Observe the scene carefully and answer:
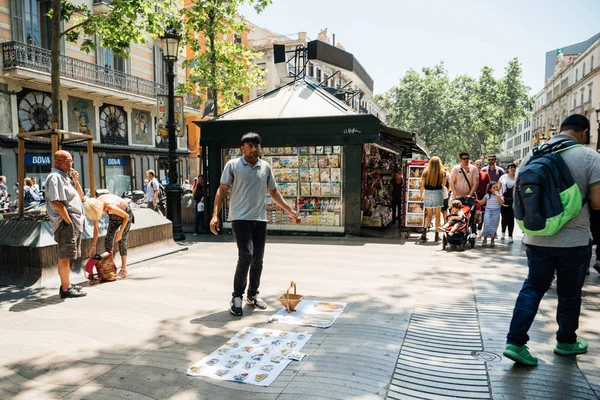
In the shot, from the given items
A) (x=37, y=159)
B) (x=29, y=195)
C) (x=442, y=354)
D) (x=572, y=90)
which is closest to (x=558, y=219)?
(x=442, y=354)

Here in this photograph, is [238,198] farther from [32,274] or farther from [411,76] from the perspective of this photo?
[411,76]

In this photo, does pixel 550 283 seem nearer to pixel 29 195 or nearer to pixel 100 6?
pixel 29 195

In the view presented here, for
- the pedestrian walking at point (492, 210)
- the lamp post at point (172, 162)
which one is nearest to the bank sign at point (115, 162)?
the lamp post at point (172, 162)

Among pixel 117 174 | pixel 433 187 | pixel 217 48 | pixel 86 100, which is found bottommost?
pixel 433 187

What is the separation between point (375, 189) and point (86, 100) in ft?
55.3

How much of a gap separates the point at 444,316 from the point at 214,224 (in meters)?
2.79

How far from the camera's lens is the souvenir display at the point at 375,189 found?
12069mm

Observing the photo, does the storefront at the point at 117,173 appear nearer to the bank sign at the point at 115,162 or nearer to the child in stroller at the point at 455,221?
the bank sign at the point at 115,162

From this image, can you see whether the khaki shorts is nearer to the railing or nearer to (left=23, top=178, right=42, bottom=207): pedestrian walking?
(left=23, top=178, right=42, bottom=207): pedestrian walking

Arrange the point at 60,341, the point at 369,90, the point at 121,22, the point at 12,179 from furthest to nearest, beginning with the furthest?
the point at 369,90, the point at 12,179, the point at 121,22, the point at 60,341

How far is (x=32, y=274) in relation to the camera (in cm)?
616

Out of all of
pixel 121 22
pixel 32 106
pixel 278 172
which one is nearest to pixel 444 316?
pixel 278 172

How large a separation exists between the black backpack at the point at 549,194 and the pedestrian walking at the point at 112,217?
5470 millimetres

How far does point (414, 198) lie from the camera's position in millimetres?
11539
